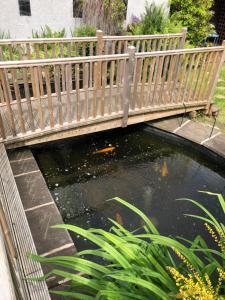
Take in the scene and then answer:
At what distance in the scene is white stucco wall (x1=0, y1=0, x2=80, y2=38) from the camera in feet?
23.8

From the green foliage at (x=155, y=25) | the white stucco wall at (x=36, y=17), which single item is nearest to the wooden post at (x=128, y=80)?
the green foliage at (x=155, y=25)

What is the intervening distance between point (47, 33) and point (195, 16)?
4490mm

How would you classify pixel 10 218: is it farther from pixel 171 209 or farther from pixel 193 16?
pixel 193 16

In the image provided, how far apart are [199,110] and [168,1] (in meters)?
5.03

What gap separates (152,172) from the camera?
4.05 metres

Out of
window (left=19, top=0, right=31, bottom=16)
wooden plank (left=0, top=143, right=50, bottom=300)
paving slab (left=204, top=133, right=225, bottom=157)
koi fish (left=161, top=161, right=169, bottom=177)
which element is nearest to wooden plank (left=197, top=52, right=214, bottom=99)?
paving slab (left=204, top=133, right=225, bottom=157)

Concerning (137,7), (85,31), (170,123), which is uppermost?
(137,7)

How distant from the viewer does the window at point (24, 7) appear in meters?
7.29

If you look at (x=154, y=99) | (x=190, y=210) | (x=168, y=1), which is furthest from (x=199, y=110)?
(x=168, y=1)

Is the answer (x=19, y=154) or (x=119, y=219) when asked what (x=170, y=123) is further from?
(x=19, y=154)

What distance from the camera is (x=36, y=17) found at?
7.54 metres

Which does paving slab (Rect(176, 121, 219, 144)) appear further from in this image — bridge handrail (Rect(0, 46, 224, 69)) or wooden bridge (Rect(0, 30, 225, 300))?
bridge handrail (Rect(0, 46, 224, 69))

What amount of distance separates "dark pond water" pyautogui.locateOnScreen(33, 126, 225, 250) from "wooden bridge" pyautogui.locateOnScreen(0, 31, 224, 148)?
1.46 ft

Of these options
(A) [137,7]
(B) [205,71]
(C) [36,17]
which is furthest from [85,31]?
(B) [205,71]
